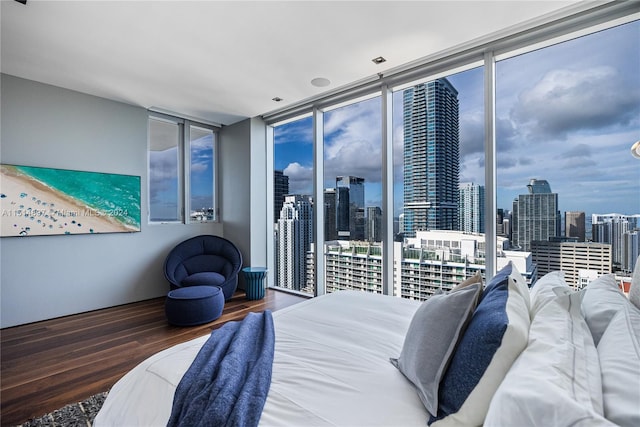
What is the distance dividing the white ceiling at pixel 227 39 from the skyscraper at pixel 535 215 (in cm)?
143

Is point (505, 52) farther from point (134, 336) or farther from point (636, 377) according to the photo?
point (134, 336)

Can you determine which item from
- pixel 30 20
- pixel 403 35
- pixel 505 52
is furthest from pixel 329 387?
pixel 30 20

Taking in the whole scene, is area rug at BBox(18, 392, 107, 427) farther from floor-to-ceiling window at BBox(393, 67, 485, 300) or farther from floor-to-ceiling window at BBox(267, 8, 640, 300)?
floor-to-ceiling window at BBox(393, 67, 485, 300)

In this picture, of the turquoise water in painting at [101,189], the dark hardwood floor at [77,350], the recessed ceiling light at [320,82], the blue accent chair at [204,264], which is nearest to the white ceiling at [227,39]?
the recessed ceiling light at [320,82]

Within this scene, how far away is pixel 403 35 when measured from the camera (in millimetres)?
2639

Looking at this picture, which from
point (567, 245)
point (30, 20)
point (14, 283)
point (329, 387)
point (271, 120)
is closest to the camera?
point (329, 387)

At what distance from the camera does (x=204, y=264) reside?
4477 millimetres

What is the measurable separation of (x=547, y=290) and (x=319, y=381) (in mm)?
994

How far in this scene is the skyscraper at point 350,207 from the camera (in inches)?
154

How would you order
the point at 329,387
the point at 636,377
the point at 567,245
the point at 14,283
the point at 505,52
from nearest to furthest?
the point at 636,377 < the point at 329,387 < the point at 567,245 < the point at 505,52 < the point at 14,283

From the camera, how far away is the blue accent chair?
3.98 m

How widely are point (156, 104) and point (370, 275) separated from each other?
3.77 m

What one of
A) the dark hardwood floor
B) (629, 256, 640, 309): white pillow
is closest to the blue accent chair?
the dark hardwood floor

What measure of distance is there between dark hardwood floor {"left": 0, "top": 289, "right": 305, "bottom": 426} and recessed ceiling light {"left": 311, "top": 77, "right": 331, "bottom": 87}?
2.88m
